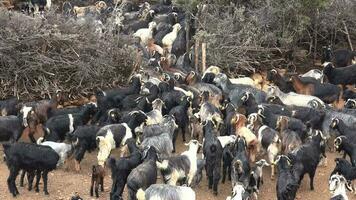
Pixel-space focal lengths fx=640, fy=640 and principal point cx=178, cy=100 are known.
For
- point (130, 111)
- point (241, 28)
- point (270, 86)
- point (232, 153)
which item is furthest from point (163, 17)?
→ point (232, 153)

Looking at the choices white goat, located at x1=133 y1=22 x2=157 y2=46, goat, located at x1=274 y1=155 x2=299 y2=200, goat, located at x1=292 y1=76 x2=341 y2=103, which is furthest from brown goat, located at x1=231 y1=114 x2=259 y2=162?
white goat, located at x1=133 y1=22 x2=157 y2=46

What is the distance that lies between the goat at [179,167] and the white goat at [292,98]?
3999mm

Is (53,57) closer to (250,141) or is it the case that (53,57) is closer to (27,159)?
(27,159)

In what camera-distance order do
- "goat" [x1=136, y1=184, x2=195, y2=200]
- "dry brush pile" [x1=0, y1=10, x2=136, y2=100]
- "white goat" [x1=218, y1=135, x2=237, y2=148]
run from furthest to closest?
"dry brush pile" [x1=0, y1=10, x2=136, y2=100] < "white goat" [x1=218, y1=135, x2=237, y2=148] < "goat" [x1=136, y1=184, x2=195, y2=200]

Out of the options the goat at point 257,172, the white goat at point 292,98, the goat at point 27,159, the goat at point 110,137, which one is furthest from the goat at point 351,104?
the goat at point 27,159

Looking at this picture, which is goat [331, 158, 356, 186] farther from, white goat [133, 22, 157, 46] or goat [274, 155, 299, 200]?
white goat [133, 22, 157, 46]

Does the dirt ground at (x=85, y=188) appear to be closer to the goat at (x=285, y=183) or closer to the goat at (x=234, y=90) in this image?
the goat at (x=285, y=183)

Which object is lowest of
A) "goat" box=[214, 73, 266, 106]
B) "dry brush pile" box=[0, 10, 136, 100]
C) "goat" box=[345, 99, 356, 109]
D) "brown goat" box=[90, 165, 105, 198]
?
"brown goat" box=[90, 165, 105, 198]

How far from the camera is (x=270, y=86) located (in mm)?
14516

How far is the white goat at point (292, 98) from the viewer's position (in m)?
13.8

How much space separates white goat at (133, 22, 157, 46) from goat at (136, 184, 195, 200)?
940 cm

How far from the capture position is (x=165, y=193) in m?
9.17

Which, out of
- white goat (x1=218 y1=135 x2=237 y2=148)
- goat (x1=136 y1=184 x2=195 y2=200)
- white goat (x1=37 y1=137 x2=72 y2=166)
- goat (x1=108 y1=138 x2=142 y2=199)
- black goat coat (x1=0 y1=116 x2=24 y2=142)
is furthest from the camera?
black goat coat (x1=0 y1=116 x2=24 y2=142)

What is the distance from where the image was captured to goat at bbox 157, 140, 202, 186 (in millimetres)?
10367
